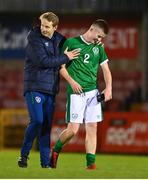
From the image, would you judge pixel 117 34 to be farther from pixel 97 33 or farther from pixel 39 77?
pixel 39 77

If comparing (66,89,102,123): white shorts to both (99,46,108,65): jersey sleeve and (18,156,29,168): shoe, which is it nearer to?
(99,46,108,65): jersey sleeve

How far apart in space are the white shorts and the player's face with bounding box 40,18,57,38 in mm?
878

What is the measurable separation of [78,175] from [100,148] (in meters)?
9.10

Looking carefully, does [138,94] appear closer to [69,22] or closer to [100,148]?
[69,22]

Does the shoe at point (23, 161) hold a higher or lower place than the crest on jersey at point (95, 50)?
lower

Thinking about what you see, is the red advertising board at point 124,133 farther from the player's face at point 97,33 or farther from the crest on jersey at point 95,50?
the player's face at point 97,33

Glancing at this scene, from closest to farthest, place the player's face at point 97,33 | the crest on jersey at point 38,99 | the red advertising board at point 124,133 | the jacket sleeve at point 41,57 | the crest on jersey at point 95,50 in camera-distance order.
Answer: the jacket sleeve at point 41,57 < the crest on jersey at point 38,99 < the player's face at point 97,33 < the crest on jersey at point 95,50 < the red advertising board at point 124,133

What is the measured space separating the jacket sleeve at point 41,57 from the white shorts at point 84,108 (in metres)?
0.56

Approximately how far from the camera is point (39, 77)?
13.0 meters

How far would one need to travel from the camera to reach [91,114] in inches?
521

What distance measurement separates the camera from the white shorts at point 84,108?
1320 centimetres

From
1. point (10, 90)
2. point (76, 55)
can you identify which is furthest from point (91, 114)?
point (10, 90)

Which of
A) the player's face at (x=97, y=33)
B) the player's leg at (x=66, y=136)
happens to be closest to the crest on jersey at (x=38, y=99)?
the player's leg at (x=66, y=136)

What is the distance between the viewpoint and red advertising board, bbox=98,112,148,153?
20656 millimetres
